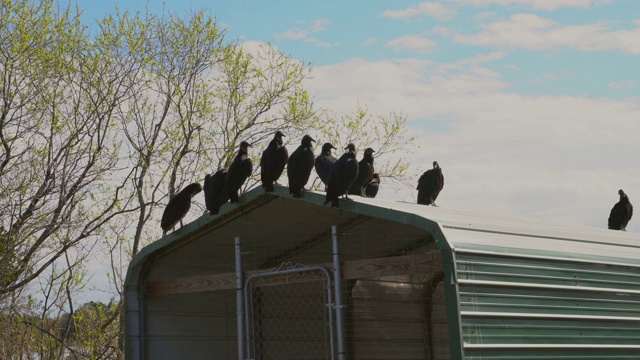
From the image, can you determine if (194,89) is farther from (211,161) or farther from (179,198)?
(179,198)

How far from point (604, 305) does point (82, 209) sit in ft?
36.9

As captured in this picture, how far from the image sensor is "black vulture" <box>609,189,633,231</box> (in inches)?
640

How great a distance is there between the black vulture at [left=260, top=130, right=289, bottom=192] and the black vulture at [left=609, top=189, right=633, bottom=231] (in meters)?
7.35

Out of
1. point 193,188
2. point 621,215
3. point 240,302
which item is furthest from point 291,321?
point 621,215

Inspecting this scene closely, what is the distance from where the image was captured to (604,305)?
31.9 ft

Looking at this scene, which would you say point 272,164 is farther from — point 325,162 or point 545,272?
point 545,272

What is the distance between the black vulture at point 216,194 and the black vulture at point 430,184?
3168 mm

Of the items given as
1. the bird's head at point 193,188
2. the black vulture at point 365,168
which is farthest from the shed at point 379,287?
the bird's head at point 193,188

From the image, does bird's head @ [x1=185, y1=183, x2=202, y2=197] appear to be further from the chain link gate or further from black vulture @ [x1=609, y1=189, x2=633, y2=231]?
black vulture @ [x1=609, y1=189, x2=633, y2=231]

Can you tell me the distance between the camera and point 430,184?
523 inches

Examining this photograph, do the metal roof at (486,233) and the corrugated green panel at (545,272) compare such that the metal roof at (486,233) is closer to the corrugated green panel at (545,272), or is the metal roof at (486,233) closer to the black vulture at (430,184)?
the corrugated green panel at (545,272)

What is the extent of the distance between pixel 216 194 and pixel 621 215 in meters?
7.94

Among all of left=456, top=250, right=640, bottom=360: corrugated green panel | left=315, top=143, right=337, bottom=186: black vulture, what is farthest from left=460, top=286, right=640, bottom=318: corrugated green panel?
left=315, top=143, right=337, bottom=186: black vulture

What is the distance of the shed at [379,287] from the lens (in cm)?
856
